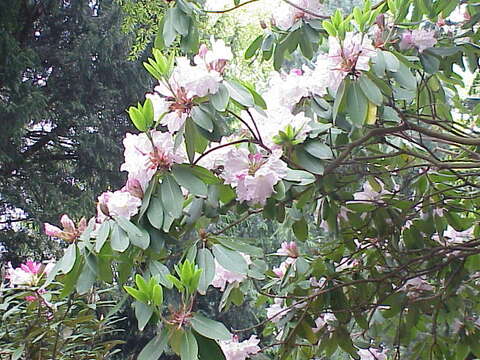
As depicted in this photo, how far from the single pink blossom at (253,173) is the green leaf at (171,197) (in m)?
0.08

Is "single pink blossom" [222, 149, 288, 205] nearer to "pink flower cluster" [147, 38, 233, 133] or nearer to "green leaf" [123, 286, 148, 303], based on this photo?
"pink flower cluster" [147, 38, 233, 133]

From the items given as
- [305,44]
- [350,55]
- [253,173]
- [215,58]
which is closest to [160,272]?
[253,173]

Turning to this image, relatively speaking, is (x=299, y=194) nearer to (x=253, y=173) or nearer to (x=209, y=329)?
(x=253, y=173)

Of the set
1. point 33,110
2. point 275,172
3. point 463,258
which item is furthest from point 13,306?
point 33,110

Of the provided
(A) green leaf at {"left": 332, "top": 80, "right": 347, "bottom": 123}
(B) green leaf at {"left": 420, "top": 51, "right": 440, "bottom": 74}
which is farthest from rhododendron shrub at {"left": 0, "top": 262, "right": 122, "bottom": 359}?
(B) green leaf at {"left": 420, "top": 51, "right": 440, "bottom": 74}

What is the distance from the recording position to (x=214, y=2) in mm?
3338

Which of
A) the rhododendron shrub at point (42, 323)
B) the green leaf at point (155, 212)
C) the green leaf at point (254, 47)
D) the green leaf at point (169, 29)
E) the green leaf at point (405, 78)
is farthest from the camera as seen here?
the green leaf at point (254, 47)

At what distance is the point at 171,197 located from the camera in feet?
2.60

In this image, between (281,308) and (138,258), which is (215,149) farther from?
(281,308)

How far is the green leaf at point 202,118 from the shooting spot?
0.80 metres

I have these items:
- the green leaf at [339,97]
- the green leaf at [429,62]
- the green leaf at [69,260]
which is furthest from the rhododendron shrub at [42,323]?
the green leaf at [429,62]

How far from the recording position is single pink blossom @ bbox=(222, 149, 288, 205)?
808 mm

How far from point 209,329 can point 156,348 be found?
0.07 m

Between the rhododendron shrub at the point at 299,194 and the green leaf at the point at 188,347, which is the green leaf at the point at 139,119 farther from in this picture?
the green leaf at the point at 188,347
